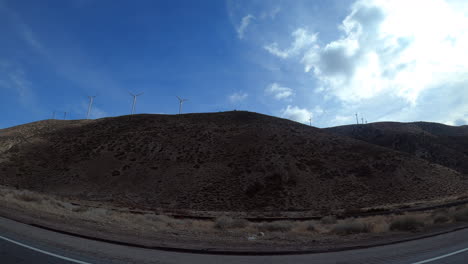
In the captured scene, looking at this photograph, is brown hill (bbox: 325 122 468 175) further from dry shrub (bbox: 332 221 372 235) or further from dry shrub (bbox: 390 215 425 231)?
dry shrub (bbox: 332 221 372 235)

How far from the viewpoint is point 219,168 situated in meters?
49.6

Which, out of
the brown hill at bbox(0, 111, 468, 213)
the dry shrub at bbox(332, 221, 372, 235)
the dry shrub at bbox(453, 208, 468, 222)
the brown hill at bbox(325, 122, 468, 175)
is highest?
the brown hill at bbox(325, 122, 468, 175)

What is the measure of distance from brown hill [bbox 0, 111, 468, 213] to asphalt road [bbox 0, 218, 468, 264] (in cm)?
2613

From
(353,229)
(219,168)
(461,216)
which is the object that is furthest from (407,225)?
(219,168)

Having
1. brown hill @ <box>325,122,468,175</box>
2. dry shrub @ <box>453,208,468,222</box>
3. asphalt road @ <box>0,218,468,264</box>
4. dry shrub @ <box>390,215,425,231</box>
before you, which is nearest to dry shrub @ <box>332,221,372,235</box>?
dry shrub @ <box>390,215,425,231</box>

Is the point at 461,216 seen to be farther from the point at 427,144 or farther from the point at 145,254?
the point at 427,144

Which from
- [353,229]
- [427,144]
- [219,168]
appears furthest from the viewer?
[427,144]

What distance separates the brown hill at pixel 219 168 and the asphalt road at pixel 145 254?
1029 inches

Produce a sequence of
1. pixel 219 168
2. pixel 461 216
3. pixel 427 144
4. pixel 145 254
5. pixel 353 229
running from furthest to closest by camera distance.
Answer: pixel 427 144
pixel 219 168
pixel 461 216
pixel 353 229
pixel 145 254

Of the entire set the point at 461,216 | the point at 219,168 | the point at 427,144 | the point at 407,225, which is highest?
the point at 427,144

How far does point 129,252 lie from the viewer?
883 cm

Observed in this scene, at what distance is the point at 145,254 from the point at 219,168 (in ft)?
135

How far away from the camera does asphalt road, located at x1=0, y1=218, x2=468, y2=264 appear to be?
24.9 feet

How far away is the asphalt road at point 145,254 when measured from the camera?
24.9ft
